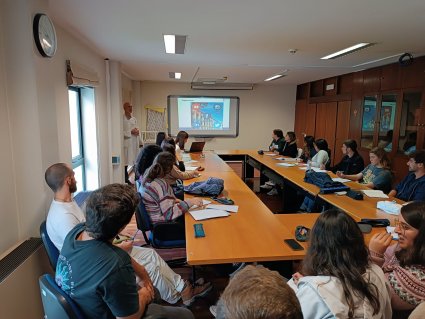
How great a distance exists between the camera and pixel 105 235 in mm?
1216

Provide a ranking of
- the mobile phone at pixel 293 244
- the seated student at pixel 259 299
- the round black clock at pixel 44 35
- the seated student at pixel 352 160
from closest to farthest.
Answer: the seated student at pixel 259 299 < the mobile phone at pixel 293 244 < the round black clock at pixel 44 35 < the seated student at pixel 352 160

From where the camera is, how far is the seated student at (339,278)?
3.43 feet

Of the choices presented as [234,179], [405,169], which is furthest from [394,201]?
[405,169]

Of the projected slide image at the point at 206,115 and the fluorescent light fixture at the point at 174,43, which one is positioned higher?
the fluorescent light fixture at the point at 174,43

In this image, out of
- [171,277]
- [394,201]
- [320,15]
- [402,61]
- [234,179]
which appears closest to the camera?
[171,277]

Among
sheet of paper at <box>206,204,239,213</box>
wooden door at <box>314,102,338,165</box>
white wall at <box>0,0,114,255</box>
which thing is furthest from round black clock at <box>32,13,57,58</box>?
wooden door at <box>314,102,338,165</box>

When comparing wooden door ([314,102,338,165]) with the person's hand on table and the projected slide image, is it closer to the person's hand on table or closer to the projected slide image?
the projected slide image

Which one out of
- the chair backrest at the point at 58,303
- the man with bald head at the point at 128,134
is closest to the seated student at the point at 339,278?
the chair backrest at the point at 58,303

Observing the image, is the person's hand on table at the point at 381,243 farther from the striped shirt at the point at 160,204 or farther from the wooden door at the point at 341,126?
the wooden door at the point at 341,126

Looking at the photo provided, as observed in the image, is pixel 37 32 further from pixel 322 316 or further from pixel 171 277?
pixel 322 316

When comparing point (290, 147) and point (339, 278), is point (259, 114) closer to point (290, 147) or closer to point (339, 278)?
point (290, 147)

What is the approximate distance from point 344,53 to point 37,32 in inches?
149

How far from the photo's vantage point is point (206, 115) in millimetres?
8633

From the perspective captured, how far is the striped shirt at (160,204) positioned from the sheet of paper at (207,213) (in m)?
0.10
